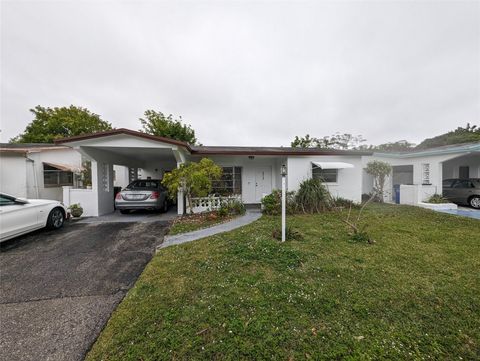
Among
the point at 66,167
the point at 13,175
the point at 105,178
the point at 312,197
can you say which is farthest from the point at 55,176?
the point at 312,197

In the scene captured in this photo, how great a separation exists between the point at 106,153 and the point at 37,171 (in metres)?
5.30

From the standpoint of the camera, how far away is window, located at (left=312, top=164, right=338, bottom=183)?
372 inches

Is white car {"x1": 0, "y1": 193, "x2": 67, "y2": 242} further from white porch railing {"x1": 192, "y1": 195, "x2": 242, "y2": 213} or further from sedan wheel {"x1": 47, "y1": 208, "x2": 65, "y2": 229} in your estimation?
white porch railing {"x1": 192, "y1": 195, "x2": 242, "y2": 213}

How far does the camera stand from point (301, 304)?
7.98 feet

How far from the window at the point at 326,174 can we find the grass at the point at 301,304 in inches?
207

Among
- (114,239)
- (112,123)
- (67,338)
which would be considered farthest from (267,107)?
(112,123)

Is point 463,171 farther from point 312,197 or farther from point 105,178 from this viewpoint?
point 105,178

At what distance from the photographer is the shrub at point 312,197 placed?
325 inches

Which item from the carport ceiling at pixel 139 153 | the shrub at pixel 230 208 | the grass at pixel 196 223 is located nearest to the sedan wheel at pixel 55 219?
the carport ceiling at pixel 139 153

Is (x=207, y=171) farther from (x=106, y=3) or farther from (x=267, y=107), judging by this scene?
(x=267, y=107)

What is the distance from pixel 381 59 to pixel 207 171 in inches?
453

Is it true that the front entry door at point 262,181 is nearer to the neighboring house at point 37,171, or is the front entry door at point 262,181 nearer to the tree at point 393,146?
the neighboring house at point 37,171

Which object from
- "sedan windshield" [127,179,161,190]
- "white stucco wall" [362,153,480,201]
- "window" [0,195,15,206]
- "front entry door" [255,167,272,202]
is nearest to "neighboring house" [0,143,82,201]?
"sedan windshield" [127,179,161,190]

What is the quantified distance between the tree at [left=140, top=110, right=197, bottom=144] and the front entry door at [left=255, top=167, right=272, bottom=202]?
12765mm
